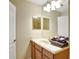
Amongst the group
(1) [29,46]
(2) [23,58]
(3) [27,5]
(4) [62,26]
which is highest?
(3) [27,5]

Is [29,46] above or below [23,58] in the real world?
above

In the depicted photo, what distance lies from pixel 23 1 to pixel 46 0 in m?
0.76

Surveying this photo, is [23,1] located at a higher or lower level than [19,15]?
higher

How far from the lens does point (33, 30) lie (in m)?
4.25

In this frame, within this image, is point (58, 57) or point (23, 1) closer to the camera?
point (58, 57)

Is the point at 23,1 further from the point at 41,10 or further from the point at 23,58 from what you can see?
the point at 23,58
